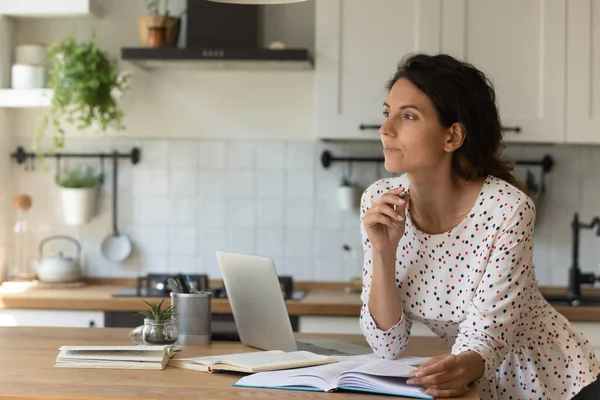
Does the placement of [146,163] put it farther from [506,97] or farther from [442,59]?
[442,59]

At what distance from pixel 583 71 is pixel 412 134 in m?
1.76

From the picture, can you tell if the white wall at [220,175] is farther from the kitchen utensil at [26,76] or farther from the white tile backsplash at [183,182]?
the kitchen utensil at [26,76]

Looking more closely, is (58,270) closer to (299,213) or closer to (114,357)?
(299,213)

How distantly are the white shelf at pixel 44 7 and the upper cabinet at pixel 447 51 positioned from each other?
104 centimetres

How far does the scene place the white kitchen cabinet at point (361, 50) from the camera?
12.0ft

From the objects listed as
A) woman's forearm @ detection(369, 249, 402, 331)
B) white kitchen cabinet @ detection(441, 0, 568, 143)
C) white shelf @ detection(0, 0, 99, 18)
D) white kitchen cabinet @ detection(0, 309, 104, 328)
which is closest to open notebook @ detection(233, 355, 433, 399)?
woman's forearm @ detection(369, 249, 402, 331)

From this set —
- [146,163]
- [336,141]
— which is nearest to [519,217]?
[336,141]

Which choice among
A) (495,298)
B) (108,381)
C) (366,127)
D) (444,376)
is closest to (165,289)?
(366,127)

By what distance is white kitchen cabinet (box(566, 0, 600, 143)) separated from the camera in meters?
3.61

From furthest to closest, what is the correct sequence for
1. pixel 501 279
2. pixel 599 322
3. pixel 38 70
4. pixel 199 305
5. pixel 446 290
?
pixel 38 70
pixel 599 322
pixel 199 305
pixel 446 290
pixel 501 279

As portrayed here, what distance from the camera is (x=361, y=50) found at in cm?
367

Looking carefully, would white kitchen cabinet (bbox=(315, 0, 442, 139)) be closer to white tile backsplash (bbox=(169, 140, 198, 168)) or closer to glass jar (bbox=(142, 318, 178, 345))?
white tile backsplash (bbox=(169, 140, 198, 168))

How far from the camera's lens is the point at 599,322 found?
341 centimetres

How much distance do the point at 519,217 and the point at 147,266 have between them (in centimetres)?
240
